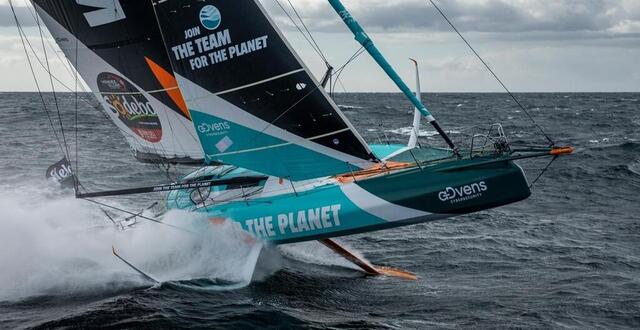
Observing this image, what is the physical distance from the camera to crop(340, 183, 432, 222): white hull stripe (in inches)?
415

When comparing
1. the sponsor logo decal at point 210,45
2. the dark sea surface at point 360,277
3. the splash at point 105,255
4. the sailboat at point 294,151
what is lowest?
the dark sea surface at point 360,277

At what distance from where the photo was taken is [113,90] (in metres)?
14.1

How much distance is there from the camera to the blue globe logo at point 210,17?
34.6ft

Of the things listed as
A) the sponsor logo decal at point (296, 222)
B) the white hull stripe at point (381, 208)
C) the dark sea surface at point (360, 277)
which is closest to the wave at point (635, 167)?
the dark sea surface at point (360, 277)

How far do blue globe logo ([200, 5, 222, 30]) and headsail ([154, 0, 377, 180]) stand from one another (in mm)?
14

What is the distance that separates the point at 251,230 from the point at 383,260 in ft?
9.24

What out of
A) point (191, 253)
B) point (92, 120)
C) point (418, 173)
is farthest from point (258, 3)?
point (92, 120)

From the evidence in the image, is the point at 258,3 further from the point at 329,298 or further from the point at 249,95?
the point at 329,298

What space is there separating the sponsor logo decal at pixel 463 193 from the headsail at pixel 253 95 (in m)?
1.12

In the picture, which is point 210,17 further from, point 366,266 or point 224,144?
point 366,266

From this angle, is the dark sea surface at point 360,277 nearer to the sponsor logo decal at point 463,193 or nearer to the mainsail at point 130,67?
the sponsor logo decal at point 463,193

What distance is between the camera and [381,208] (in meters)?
10.6

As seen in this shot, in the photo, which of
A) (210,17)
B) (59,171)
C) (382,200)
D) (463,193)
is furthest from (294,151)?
(59,171)

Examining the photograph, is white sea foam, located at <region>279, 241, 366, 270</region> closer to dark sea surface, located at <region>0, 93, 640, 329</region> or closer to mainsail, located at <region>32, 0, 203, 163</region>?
dark sea surface, located at <region>0, 93, 640, 329</region>
